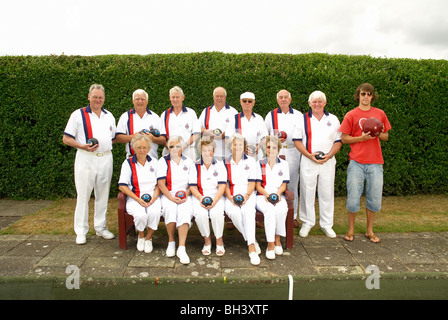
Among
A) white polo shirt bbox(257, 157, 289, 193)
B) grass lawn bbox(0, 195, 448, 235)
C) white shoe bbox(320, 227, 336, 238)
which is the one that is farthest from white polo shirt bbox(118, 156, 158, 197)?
white shoe bbox(320, 227, 336, 238)

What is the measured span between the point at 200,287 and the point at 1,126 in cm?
563

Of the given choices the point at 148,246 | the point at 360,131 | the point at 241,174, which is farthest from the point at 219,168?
the point at 360,131

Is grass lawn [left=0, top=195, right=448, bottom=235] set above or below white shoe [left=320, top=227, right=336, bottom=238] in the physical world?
below

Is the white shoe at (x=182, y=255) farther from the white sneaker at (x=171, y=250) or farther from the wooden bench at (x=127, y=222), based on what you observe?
the wooden bench at (x=127, y=222)

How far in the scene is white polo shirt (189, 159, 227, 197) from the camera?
4.31m

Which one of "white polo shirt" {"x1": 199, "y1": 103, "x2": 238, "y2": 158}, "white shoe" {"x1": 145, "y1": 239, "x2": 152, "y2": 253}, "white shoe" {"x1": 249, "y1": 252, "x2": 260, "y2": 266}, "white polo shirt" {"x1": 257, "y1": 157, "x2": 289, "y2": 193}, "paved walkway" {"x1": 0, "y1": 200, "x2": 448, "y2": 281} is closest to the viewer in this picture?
"paved walkway" {"x1": 0, "y1": 200, "x2": 448, "y2": 281}

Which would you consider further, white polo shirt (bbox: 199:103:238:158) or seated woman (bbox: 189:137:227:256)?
white polo shirt (bbox: 199:103:238:158)

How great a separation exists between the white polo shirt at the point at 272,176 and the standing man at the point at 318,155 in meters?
0.48

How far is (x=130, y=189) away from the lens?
4332 mm

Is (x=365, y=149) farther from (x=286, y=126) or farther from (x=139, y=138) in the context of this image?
(x=139, y=138)

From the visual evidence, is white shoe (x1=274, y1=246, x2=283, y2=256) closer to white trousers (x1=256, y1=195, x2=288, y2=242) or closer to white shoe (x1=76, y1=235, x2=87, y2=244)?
white trousers (x1=256, y1=195, x2=288, y2=242)

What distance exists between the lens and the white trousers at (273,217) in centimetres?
407

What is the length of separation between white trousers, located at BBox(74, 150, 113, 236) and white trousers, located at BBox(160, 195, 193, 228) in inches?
37.4

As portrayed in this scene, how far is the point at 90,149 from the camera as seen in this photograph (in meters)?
4.27
